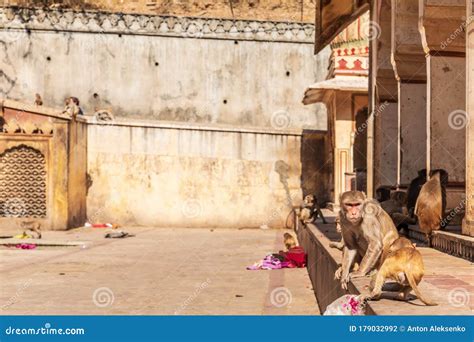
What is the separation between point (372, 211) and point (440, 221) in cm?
334

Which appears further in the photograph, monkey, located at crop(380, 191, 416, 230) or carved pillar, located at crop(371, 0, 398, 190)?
carved pillar, located at crop(371, 0, 398, 190)

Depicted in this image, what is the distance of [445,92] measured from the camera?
1014 cm

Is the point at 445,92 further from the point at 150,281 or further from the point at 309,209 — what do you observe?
the point at 309,209

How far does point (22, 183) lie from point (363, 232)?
1624 cm

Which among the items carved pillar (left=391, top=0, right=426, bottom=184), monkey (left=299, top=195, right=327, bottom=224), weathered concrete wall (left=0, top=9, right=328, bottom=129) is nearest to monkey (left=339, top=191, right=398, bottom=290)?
carved pillar (left=391, top=0, right=426, bottom=184)

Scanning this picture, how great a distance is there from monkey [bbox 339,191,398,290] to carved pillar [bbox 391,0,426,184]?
21.0ft

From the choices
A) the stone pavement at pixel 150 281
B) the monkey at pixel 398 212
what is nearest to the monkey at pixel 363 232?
the stone pavement at pixel 150 281

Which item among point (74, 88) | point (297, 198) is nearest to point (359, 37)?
point (297, 198)

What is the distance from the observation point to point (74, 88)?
27047 mm

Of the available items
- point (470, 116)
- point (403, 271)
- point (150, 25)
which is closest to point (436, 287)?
point (403, 271)

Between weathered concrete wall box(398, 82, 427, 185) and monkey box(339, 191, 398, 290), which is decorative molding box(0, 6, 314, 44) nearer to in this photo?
weathered concrete wall box(398, 82, 427, 185)

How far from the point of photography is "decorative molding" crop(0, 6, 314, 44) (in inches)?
1065

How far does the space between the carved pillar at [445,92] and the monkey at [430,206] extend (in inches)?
36.8

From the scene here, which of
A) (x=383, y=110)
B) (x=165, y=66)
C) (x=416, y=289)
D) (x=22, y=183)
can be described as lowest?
(x=416, y=289)
